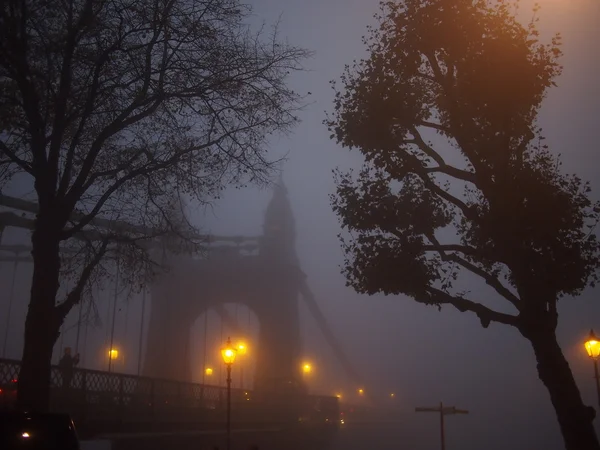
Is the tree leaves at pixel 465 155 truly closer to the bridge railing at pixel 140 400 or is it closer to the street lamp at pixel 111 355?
the bridge railing at pixel 140 400

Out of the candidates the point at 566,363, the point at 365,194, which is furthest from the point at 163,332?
the point at 566,363

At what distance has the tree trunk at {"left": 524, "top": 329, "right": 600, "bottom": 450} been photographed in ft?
35.9

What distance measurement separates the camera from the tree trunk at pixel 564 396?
10.9 m

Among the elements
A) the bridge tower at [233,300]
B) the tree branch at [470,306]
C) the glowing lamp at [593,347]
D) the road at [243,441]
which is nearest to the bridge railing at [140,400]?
the road at [243,441]

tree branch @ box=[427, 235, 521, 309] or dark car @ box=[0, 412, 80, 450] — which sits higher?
tree branch @ box=[427, 235, 521, 309]

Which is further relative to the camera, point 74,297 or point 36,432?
point 74,297

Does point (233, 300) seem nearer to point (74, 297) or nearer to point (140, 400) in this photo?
point (140, 400)

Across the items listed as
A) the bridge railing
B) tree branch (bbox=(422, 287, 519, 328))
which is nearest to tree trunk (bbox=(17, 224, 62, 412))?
the bridge railing

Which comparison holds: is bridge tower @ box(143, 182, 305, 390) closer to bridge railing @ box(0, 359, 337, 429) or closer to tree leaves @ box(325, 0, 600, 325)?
bridge railing @ box(0, 359, 337, 429)

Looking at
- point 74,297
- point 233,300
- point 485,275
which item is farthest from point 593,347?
point 233,300

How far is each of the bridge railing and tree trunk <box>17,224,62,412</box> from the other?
987 mm

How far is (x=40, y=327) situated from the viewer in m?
10.5

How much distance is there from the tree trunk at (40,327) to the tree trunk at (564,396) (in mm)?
8757

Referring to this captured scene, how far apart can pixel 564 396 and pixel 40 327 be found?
369 inches
